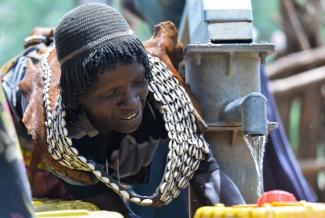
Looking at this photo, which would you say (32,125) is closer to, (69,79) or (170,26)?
(69,79)

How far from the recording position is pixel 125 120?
3832 mm

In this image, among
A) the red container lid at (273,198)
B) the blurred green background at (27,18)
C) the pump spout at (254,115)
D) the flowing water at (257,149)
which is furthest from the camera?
the blurred green background at (27,18)

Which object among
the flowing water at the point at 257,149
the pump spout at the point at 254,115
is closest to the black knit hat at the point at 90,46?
the pump spout at the point at 254,115

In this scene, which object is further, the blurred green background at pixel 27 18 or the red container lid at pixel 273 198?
the blurred green background at pixel 27 18

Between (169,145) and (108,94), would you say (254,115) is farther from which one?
(108,94)

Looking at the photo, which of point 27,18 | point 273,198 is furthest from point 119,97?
point 27,18

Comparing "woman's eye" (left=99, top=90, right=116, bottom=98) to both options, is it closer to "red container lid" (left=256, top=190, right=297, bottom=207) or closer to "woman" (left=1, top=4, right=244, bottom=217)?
"woman" (left=1, top=4, right=244, bottom=217)

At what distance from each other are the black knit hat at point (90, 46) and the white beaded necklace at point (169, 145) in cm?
15

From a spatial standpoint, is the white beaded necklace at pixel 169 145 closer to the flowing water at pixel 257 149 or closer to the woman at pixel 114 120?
the woman at pixel 114 120

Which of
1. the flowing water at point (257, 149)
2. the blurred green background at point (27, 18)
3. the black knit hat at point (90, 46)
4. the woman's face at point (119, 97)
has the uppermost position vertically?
the black knit hat at point (90, 46)

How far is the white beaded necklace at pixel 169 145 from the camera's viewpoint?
3.92m

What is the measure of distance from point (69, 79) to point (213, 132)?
2.52ft

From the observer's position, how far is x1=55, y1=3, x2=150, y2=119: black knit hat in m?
3.72

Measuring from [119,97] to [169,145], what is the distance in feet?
1.15
